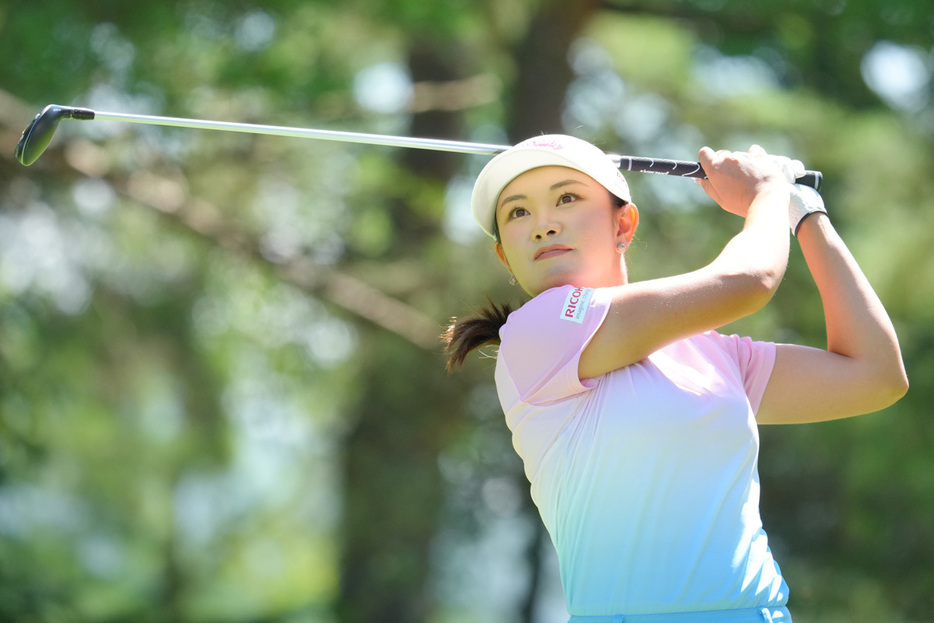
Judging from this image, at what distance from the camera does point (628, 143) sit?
8.20 metres

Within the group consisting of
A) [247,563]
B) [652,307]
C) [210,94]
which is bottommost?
[652,307]

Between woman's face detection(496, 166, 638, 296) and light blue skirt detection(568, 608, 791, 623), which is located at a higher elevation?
woman's face detection(496, 166, 638, 296)

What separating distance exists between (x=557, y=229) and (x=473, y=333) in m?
0.23

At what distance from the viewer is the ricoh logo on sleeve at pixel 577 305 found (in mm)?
1563

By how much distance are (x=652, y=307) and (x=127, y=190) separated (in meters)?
5.29

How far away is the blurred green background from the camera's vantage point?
6172 mm

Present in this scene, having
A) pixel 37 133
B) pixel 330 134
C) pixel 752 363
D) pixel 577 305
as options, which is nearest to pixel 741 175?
pixel 752 363

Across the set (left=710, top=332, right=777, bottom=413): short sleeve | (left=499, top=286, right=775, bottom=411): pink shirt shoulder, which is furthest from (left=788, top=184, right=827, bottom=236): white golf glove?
(left=499, top=286, right=775, bottom=411): pink shirt shoulder

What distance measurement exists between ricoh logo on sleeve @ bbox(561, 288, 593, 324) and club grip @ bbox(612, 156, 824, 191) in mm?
445

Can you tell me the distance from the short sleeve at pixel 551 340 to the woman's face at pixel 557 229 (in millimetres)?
102

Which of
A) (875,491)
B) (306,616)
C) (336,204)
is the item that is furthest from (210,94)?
(306,616)

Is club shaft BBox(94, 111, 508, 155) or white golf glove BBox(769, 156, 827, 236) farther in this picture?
club shaft BBox(94, 111, 508, 155)

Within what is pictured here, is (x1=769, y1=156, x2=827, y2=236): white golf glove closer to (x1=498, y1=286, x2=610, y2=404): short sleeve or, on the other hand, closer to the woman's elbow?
the woman's elbow

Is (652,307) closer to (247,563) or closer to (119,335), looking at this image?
(119,335)
